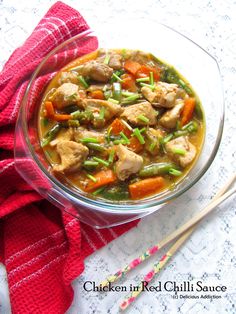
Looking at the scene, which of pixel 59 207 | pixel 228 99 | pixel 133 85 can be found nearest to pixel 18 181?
pixel 59 207

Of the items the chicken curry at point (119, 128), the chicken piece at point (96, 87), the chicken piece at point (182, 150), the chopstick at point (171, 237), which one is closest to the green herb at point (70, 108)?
the chicken curry at point (119, 128)

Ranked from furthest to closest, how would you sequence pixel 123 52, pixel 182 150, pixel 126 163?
pixel 123 52, pixel 182 150, pixel 126 163

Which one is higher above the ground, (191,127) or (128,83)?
(128,83)

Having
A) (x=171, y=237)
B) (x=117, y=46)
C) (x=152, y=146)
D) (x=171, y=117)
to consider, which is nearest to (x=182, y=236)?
(x=171, y=237)

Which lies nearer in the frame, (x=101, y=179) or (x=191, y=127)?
(x=101, y=179)

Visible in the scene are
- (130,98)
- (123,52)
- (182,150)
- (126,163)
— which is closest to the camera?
(126,163)

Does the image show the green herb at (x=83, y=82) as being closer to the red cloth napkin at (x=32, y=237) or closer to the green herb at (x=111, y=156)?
the red cloth napkin at (x=32, y=237)

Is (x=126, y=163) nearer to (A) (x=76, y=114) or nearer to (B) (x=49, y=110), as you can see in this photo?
(A) (x=76, y=114)

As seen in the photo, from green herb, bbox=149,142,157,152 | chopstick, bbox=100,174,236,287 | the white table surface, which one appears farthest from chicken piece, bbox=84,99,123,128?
chopstick, bbox=100,174,236,287

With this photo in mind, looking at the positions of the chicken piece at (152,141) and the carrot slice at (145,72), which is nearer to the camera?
the chicken piece at (152,141)
